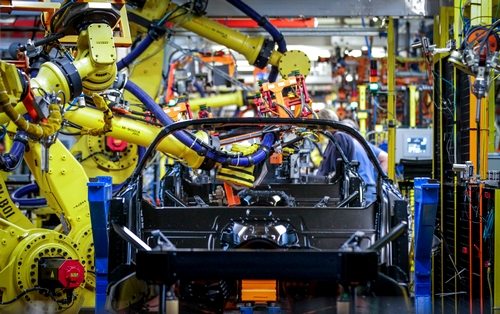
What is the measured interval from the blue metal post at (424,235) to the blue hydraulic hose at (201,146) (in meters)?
2.23

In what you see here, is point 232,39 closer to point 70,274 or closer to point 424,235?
point 70,274

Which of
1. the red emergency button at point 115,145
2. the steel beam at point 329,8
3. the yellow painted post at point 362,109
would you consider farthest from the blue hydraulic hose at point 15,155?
the yellow painted post at point 362,109

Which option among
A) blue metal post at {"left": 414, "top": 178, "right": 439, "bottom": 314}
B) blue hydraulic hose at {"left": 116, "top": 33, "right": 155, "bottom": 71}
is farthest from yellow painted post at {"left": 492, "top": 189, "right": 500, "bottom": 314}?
blue hydraulic hose at {"left": 116, "top": 33, "right": 155, "bottom": 71}

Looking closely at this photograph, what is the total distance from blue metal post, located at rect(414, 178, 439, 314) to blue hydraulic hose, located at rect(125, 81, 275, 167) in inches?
87.9

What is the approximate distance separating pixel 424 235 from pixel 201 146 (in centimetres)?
248

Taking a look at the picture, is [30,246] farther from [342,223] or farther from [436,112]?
[436,112]

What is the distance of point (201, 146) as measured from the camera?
7750mm

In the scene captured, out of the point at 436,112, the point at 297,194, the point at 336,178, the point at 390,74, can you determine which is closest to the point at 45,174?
the point at 297,194

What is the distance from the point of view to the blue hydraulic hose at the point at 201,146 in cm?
774

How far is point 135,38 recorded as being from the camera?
36.8ft

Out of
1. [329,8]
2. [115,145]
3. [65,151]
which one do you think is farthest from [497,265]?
[115,145]

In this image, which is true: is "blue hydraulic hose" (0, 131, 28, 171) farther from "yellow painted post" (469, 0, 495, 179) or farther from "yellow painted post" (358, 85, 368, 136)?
"yellow painted post" (358, 85, 368, 136)

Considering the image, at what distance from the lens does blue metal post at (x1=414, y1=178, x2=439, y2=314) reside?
5816mm

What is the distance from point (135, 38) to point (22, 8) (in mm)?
4950
